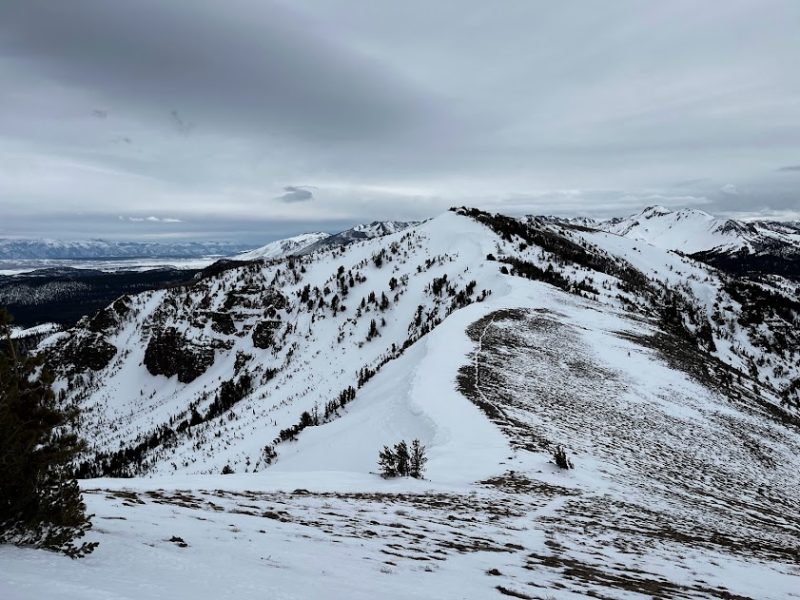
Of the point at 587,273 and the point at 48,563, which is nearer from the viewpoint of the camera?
the point at 48,563

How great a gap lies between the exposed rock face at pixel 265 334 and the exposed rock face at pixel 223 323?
10984 millimetres

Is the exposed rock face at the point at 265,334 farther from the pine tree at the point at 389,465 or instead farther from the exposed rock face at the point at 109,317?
the pine tree at the point at 389,465

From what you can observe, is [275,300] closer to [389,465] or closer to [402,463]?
[389,465]

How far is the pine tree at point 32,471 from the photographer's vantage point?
501 centimetres

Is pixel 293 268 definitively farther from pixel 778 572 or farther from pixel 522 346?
pixel 778 572

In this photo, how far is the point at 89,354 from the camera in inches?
4171

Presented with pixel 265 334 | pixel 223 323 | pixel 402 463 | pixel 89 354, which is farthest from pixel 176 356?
pixel 402 463

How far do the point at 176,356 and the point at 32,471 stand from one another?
97.9 meters

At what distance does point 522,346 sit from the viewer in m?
29.0

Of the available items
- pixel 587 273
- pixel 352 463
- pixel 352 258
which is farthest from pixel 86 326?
pixel 352 463

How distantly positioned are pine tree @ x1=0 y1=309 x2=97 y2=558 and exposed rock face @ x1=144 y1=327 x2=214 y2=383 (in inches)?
3659

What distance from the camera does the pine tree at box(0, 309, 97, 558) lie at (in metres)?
5.01

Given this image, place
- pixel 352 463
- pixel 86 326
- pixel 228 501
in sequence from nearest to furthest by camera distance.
Result: pixel 228 501 < pixel 352 463 < pixel 86 326

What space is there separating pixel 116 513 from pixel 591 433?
52.5 feet
